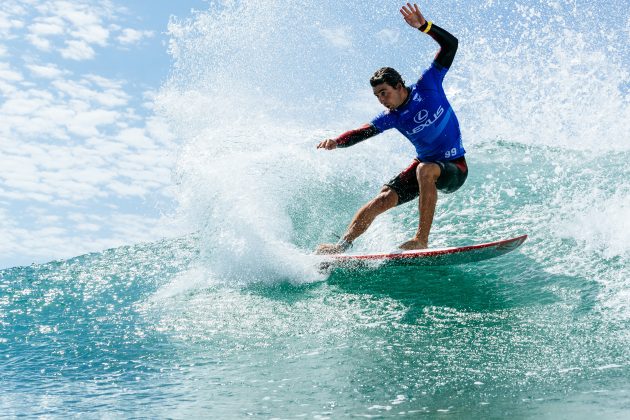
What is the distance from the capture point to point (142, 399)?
12.7ft

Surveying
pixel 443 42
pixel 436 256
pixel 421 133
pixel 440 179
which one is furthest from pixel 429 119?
pixel 436 256

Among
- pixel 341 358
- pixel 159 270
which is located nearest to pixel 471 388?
pixel 341 358

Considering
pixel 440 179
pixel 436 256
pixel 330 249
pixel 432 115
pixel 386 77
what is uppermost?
pixel 386 77

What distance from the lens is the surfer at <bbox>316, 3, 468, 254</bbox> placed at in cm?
600

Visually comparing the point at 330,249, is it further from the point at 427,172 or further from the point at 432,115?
the point at 432,115

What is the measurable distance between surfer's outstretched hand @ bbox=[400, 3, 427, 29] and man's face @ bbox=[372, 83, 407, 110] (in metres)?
0.61

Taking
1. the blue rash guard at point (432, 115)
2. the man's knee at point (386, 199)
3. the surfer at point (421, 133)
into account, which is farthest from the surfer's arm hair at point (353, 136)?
the man's knee at point (386, 199)

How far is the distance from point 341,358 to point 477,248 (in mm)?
2230

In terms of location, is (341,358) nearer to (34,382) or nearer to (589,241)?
(34,382)

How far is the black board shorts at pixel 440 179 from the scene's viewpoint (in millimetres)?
6262

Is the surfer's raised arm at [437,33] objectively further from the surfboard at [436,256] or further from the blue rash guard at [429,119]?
the surfboard at [436,256]

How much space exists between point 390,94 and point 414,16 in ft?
2.63

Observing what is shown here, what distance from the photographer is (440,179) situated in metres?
6.23

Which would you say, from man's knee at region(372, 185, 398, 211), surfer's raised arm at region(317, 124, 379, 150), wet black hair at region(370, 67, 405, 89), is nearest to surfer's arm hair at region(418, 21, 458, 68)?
wet black hair at region(370, 67, 405, 89)
